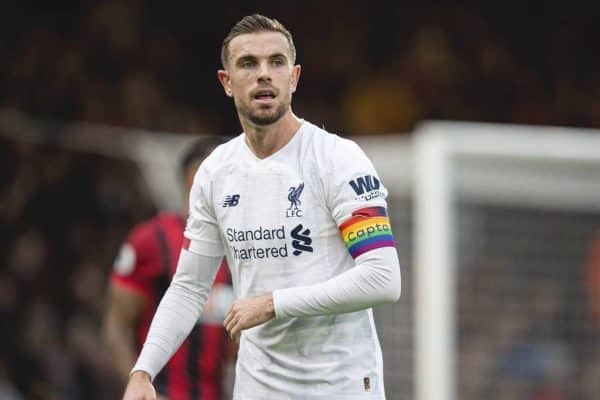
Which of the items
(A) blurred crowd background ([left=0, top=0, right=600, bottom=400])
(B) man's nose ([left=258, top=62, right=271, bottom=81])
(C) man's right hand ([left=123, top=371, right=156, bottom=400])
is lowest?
(C) man's right hand ([left=123, top=371, right=156, bottom=400])

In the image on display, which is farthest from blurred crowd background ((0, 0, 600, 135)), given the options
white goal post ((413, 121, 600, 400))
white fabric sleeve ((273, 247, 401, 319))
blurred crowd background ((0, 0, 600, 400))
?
white fabric sleeve ((273, 247, 401, 319))

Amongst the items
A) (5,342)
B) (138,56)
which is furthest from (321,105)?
(5,342)

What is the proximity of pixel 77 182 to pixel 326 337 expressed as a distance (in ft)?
25.1

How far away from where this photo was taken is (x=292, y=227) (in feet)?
14.3

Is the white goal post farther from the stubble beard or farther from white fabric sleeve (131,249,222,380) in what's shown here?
the stubble beard

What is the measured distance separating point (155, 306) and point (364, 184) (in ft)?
7.86

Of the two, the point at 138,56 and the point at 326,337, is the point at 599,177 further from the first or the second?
the point at 138,56

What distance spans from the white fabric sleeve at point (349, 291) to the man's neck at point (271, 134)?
1.61 ft

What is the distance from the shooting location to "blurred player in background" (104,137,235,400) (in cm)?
636

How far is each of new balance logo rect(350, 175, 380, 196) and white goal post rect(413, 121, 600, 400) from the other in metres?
3.20

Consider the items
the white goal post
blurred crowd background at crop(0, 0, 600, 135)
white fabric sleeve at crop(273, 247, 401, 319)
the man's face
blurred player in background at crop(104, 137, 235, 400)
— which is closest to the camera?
white fabric sleeve at crop(273, 247, 401, 319)

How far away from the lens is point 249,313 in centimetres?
420

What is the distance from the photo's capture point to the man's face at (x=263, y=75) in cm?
430

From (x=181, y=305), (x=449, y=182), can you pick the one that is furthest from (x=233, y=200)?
(x=449, y=182)
